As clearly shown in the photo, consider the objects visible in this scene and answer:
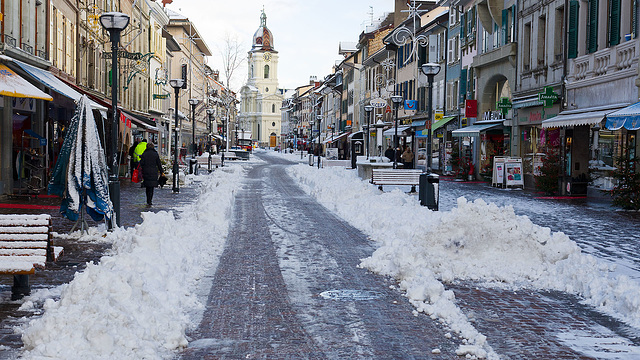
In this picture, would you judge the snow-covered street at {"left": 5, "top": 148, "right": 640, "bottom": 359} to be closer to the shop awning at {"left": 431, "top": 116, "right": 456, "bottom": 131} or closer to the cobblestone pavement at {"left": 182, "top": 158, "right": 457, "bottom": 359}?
the cobblestone pavement at {"left": 182, "top": 158, "right": 457, "bottom": 359}

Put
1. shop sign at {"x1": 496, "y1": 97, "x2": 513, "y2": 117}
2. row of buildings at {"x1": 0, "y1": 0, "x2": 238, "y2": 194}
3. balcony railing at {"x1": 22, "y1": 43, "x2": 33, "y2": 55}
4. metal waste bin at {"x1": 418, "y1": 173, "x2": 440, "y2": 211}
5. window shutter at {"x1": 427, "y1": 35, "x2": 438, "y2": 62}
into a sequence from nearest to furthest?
metal waste bin at {"x1": 418, "y1": 173, "x2": 440, "y2": 211} → row of buildings at {"x1": 0, "y1": 0, "x2": 238, "y2": 194} → balcony railing at {"x1": 22, "y1": 43, "x2": 33, "y2": 55} → shop sign at {"x1": 496, "y1": 97, "x2": 513, "y2": 117} → window shutter at {"x1": 427, "y1": 35, "x2": 438, "y2": 62}

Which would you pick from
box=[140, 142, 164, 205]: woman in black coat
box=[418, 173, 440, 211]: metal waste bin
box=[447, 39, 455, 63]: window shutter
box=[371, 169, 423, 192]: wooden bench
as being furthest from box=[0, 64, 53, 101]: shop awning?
box=[447, 39, 455, 63]: window shutter

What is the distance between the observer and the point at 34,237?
7609 millimetres

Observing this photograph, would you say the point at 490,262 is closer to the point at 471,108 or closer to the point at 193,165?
the point at 193,165

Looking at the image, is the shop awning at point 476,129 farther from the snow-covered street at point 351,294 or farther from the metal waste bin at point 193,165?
the snow-covered street at point 351,294

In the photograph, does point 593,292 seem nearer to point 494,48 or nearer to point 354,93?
point 494,48

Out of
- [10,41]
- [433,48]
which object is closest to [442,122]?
[433,48]

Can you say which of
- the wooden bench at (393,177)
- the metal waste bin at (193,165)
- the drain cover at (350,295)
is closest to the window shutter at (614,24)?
the wooden bench at (393,177)

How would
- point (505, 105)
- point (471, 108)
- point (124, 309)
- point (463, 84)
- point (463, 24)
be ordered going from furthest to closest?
point (463, 24), point (463, 84), point (471, 108), point (505, 105), point (124, 309)

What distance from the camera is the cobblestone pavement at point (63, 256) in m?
6.27

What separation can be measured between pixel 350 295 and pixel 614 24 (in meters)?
17.7

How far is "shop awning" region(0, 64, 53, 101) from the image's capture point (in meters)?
14.7

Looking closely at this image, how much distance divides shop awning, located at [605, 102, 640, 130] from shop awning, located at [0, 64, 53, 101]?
14.0 m

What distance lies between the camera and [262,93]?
576 ft
